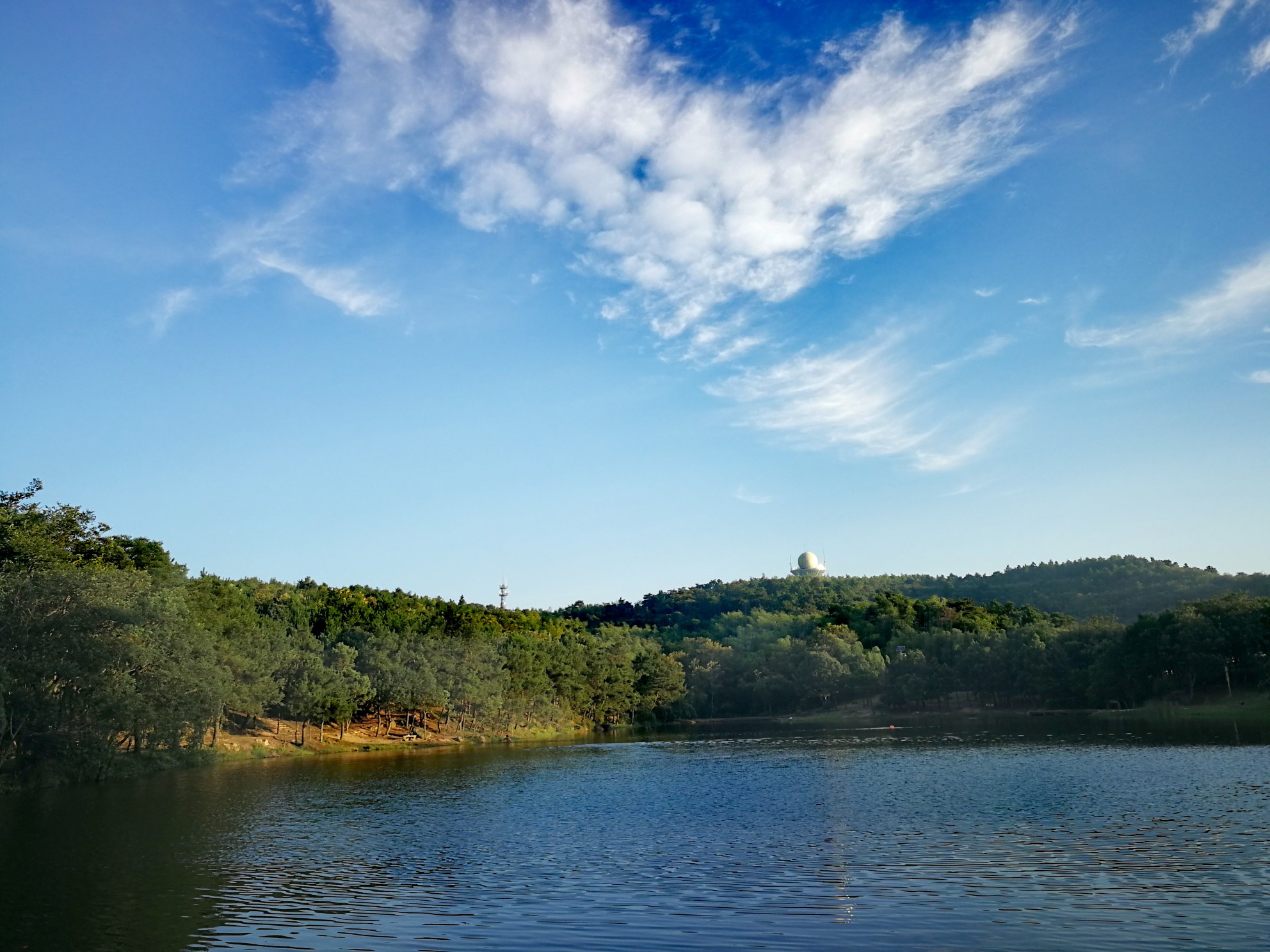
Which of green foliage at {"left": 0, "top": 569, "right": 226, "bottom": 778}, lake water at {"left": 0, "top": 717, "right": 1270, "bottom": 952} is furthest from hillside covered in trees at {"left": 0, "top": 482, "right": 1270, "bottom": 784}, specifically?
lake water at {"left": 0, "top": 717, "right": 1270, "bottom": 952}

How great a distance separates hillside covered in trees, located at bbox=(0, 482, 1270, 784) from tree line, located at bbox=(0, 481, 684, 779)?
20cm

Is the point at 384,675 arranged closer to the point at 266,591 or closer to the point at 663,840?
the point at 266,591

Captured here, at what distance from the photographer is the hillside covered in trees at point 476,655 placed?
166ft

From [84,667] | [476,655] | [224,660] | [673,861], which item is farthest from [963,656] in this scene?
[673,861]

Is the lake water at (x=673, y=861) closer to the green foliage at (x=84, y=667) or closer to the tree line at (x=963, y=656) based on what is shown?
the green foliage at (x=84, y=667)

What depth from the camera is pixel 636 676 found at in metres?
146

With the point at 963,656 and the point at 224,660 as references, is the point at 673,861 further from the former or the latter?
the point at 963,656

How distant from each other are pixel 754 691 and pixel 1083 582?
8495 centimetres

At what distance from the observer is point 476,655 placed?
10862 cm

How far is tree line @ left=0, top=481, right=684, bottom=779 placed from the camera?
162ft

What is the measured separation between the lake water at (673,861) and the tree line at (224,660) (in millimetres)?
5498

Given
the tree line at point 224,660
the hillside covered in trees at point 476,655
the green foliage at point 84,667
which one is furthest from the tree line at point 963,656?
the green foliage at point 84,667

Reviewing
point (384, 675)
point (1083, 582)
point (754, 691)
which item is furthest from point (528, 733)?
point (1083, 582)

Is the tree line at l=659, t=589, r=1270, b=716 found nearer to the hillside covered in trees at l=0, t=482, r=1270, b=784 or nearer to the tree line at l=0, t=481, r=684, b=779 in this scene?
the hillside covered in trees at l=0, t=482, r=1270, b=784
